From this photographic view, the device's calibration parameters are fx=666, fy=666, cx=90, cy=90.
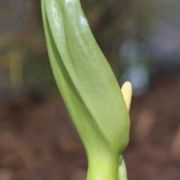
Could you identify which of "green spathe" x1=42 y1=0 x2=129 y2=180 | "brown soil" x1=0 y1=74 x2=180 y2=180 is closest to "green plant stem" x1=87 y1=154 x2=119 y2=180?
"green spathe" x1=42 y1=0 x2=129 y2=180

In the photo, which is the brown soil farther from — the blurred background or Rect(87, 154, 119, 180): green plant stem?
Rect(87, 154, 119, 180): green plant stem

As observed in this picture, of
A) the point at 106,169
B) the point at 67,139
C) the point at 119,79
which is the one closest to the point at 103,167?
the point at 106,169

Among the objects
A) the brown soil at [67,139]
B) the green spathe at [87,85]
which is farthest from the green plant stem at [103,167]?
the brown soil at [67,139]

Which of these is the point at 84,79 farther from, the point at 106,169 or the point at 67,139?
the point at 67,139

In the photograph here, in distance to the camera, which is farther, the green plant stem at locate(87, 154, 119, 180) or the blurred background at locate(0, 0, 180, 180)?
the blurred background at locate(0, 0, 180, 180)

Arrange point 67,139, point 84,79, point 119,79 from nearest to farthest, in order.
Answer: point 84,79, point 67,139, point 119,79

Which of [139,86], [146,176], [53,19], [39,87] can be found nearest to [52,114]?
[39,87]

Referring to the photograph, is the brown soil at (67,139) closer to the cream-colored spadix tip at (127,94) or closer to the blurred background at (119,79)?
the blurred background at (119,79)
